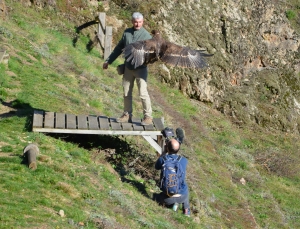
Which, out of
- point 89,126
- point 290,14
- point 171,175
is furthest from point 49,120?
point 290,14

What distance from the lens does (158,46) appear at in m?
9.76

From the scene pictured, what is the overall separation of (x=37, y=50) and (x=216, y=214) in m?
8.09

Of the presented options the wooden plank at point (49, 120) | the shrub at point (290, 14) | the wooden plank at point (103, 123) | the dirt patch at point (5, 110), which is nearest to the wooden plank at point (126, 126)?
the wooden plank at point (103, 123)

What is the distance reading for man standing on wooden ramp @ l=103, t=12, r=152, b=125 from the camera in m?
9.96

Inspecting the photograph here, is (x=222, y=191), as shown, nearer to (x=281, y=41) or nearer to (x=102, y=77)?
(x=102, y=77)

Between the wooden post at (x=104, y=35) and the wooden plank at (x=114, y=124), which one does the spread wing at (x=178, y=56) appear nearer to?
the wooden plank at (x=114, y=124)

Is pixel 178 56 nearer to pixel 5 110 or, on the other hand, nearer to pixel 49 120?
pixel 49 120

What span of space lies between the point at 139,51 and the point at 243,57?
18.2 meters

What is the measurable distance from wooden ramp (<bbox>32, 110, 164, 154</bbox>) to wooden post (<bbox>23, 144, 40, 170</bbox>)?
51.6 inches

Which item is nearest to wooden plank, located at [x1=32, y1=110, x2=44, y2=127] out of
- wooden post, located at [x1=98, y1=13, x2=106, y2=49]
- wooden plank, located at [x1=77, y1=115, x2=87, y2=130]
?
wooden plank, located at [x1=77, y1=115, x2=87, y2=130]

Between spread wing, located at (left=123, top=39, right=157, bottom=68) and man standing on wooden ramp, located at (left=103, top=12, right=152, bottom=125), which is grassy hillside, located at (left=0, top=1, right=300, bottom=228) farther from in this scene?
spread wing, located at (left=123, top=39, right=157, bottom=68)

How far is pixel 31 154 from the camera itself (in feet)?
27.7

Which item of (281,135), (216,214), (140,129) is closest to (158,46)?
(140,129)

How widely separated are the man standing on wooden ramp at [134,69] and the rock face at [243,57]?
1186cm
